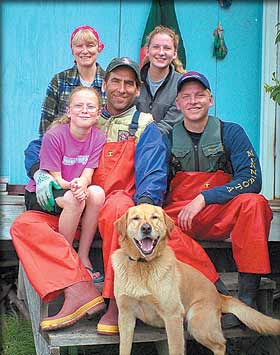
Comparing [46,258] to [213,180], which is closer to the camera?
[46,258]

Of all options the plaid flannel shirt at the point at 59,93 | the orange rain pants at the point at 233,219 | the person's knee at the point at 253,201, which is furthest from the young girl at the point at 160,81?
the person's knee at the point at 253,201

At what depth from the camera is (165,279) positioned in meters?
3.30

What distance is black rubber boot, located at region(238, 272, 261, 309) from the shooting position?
141 inches

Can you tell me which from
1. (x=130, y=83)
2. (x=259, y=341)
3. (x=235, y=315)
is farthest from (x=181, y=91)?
(x=259, y=341)

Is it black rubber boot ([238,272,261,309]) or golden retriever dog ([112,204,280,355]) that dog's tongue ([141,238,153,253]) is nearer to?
golden retriever dog ([112,204,280,355])

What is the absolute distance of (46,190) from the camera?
12.1 feet

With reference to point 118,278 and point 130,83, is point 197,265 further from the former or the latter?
point 130,83

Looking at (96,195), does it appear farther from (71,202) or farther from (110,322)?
(110,322)

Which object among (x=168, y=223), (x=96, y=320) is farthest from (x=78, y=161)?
(x=96, y=320)

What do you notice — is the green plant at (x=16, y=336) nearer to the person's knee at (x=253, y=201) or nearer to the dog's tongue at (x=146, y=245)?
the dog's tongue at (x=146, y=245)

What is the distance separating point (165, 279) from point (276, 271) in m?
2.08

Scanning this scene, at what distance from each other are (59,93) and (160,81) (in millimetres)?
695

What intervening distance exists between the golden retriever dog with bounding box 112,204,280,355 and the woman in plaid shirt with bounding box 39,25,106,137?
1306mm

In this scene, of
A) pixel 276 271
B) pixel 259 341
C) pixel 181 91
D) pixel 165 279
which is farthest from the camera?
pixel 276 271
